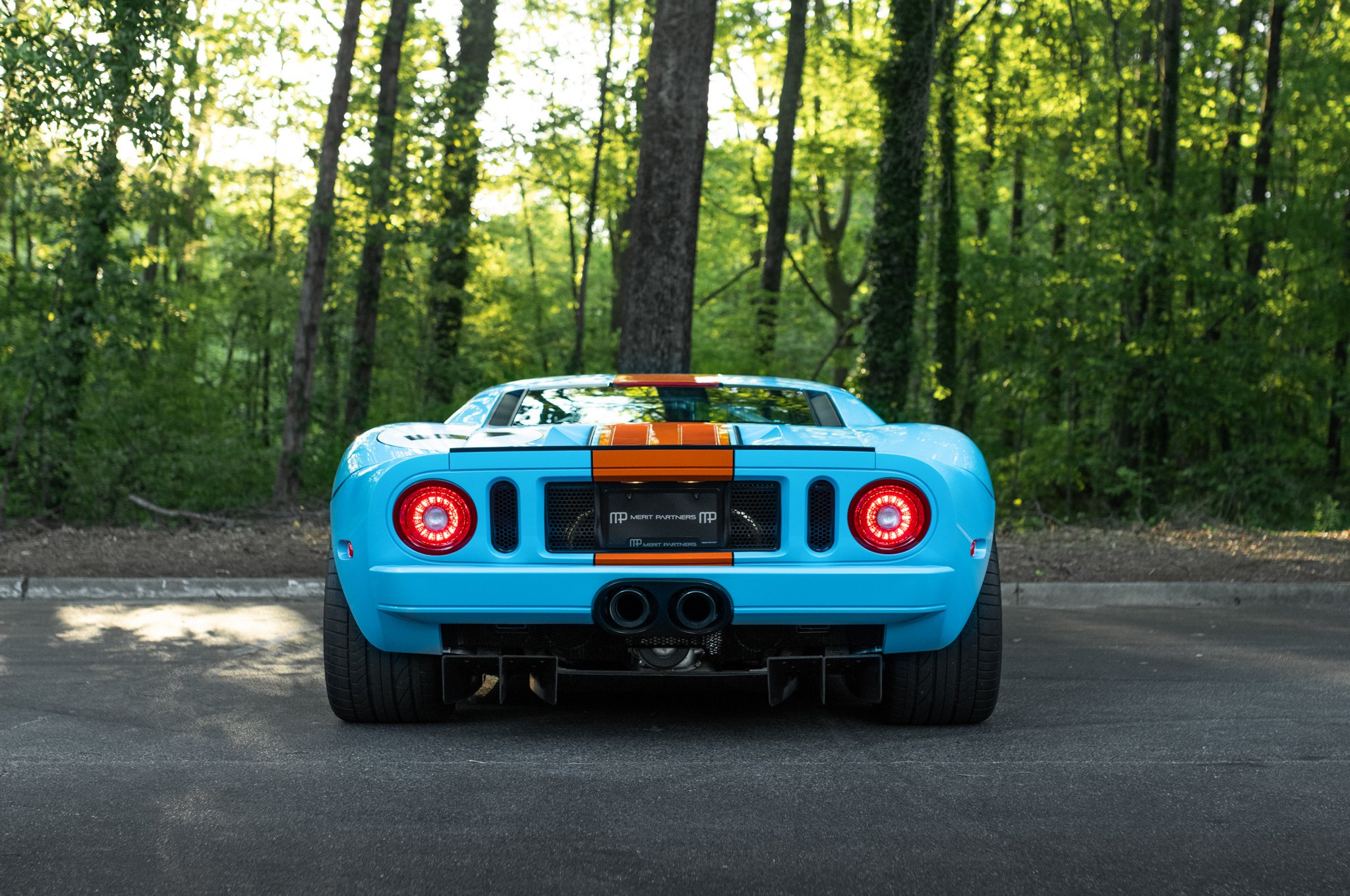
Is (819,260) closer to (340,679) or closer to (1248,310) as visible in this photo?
(1248,310)

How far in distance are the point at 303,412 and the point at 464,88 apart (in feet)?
19.7

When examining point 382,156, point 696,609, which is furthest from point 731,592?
point 382,156

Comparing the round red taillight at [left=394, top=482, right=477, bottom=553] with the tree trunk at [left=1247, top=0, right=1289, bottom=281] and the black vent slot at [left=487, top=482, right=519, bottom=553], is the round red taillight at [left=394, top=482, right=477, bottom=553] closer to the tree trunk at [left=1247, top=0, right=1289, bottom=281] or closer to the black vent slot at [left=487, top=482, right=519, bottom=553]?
the black vent slot at [left=487, top=482, right=519, bottom=553]

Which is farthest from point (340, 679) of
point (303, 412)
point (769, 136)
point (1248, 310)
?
point (769, 136)

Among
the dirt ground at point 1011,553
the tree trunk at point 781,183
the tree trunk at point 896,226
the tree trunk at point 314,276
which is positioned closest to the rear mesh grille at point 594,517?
the dirt ground at point 1011,553

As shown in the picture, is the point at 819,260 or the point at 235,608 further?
the point at 819,260

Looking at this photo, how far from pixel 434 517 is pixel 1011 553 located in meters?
7.41

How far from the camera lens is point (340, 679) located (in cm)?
448

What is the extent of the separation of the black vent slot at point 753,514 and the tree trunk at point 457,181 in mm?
14366

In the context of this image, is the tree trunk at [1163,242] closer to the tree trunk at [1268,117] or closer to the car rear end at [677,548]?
the tree trunk at [1268,117]

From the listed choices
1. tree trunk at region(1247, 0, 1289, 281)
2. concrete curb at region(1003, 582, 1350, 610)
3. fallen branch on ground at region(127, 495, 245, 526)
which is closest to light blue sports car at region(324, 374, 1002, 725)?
concrete curb at region(1003, 582, 1350, 610)

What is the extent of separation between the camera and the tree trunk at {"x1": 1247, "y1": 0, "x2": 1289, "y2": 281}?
2073 centimetres

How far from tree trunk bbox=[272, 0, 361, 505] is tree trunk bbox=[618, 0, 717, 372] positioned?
4647mm

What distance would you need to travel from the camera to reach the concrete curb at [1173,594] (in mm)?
9219
